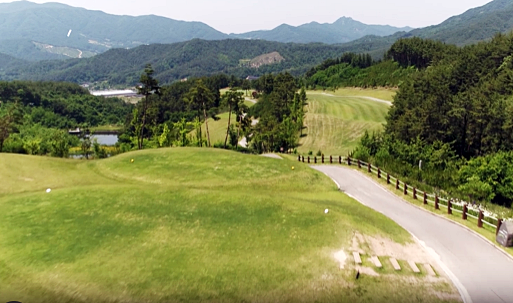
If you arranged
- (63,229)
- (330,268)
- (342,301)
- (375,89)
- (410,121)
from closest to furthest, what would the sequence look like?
(342,301) < (330,268) < (63,229) < (410,121) < (375,89)

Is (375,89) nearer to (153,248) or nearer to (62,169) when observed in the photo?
(62,169)

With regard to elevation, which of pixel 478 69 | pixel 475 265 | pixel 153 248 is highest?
pixel 478 69

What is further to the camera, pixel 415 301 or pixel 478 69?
pixel 478 69

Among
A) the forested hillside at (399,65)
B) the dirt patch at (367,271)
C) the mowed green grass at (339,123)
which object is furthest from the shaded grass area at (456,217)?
the forested hillside at (399,65)

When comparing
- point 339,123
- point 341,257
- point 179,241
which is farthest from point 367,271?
point 339,123

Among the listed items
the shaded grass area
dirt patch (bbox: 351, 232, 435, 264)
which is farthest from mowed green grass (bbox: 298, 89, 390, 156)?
dirt patch (bbox: 351, 232, 435, 264)

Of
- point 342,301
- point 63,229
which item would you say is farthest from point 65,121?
point 342,301

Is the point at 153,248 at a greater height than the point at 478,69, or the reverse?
the point at 478,69

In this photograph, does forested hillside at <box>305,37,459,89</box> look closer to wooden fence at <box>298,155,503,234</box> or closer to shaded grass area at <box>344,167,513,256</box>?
wooden fence at <box>298,155,503,234</box>
